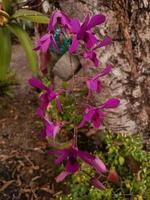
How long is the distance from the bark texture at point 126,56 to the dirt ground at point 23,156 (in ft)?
1.65

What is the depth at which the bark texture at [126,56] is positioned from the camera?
1.95 meters

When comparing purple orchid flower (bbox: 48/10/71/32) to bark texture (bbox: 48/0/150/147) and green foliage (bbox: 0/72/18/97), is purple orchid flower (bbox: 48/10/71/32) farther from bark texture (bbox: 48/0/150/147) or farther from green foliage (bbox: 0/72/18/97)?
green foliage (bbox: 0/72/18/97)

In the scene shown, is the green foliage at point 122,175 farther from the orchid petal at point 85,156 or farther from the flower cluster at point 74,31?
the flower cluster at point 74,31

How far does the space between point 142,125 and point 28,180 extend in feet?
2.37

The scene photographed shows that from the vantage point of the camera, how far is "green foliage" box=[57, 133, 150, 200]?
6.72 feet

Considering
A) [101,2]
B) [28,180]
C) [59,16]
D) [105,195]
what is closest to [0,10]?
[59,16]

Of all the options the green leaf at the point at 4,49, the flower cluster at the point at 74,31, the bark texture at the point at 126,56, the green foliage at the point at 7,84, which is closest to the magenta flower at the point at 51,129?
the flower cluster at the point at 74,31

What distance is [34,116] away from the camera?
3.11 metres

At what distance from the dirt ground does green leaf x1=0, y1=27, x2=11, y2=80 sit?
3.44 feet

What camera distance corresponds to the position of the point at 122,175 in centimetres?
218

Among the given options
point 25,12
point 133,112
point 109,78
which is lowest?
point 133,112

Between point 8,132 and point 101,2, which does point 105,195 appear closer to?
point 101,2

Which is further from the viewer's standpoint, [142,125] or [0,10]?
[142,125]

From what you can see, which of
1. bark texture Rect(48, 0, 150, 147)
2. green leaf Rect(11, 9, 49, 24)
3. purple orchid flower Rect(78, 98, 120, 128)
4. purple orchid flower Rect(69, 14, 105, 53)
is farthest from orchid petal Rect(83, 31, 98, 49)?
bark texture Rect(48, 0, 150, 147)
